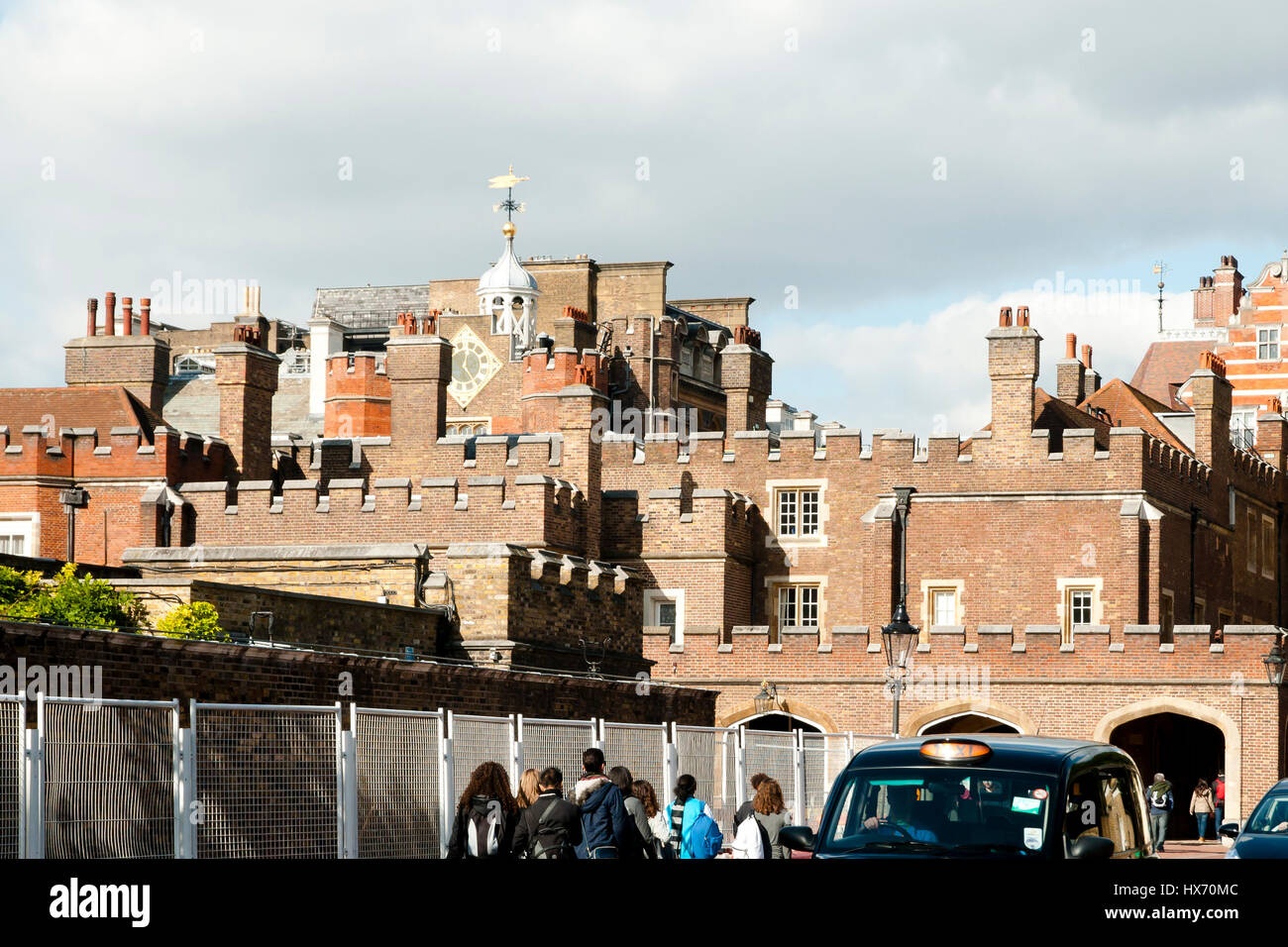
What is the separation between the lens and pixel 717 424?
64312 mm

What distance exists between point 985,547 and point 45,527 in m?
20.1

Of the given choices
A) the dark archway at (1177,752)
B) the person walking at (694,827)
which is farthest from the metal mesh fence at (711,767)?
the dark archway at (1177,752)

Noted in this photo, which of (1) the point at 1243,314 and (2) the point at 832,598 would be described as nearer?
(2) the point at 832,598

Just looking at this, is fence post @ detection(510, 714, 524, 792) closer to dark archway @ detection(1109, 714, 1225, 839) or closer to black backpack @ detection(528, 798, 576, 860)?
black backpack @ detection(528, 798, 576, 860)

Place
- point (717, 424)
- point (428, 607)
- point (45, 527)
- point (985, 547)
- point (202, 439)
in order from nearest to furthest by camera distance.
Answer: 1. point (428, 607)
2. point (45, 527)
3. point (202, 439)
4. point (985, 547)
5. point (717, 424)

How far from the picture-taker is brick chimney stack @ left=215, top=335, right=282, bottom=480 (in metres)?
39.7

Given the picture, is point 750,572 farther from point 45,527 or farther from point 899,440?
point 45,527

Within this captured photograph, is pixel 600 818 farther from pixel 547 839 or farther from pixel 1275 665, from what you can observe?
pixel 1275 665

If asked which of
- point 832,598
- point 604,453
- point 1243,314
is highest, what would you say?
point 1243,314

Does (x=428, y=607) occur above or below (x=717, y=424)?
below

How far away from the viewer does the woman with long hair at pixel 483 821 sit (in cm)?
1059

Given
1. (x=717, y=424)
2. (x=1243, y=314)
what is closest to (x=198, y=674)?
(x=717, y=424)

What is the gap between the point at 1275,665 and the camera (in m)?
36.7

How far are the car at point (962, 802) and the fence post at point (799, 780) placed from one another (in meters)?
12.6
